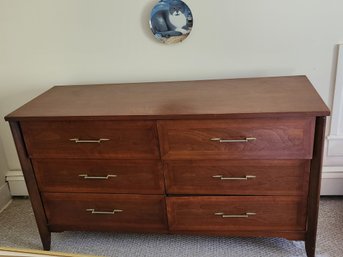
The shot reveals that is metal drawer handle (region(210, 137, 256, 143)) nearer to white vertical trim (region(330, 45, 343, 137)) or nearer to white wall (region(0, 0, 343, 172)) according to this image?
white wall (region(0, 0, 343, 172))

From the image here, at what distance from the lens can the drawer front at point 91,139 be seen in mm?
1393

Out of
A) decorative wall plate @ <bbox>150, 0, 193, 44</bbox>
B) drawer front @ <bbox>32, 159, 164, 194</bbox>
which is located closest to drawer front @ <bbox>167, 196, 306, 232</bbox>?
drawer front @ <bbox>32, 159, 164, 194</bbox>

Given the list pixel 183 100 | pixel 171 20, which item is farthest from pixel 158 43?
pixel 183 100

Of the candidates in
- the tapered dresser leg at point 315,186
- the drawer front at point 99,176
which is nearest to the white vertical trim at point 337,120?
the tapered dresser leg at point 315,186

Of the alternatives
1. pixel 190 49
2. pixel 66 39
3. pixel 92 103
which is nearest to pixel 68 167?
pixel 92 103

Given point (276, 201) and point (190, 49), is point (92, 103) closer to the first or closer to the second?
point (190, 49)

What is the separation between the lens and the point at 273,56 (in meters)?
1.69

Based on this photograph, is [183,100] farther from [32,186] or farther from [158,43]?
[32,186]

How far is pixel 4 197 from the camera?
212 cm

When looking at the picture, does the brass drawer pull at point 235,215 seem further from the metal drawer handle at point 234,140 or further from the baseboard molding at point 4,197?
the baseboard molding at point 4,197

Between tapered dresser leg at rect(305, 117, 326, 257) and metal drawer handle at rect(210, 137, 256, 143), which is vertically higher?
metal drawer handle at rect(210, 137, 256, 143)

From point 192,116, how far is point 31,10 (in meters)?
1.07

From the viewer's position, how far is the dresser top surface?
130 centimetres

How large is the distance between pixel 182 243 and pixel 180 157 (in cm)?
53
